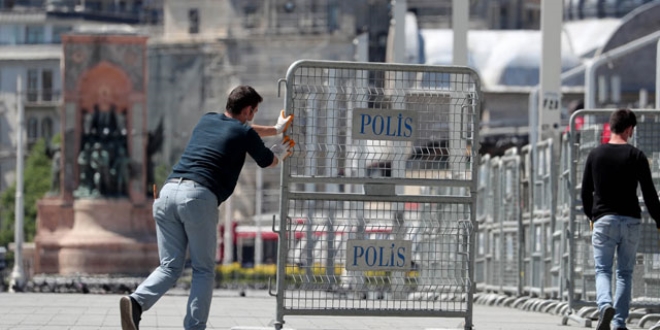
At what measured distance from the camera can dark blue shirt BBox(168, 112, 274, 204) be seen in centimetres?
1494

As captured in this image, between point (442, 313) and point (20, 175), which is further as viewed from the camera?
point (20, 175)

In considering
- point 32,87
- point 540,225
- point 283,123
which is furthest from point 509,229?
point 32,87

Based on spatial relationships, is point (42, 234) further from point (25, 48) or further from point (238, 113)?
A: point (25, 48)

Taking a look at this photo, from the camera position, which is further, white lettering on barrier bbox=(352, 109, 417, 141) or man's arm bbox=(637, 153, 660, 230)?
man's arm bbox=(637, 153, 660, 230)

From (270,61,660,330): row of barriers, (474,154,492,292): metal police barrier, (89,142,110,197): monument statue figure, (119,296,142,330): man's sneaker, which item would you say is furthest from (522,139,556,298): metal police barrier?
(89,142,110,197): monument statue figure

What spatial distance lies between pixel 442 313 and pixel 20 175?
156 feet

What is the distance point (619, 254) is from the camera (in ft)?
56.3

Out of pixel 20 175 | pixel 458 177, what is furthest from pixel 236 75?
pixel 458 177

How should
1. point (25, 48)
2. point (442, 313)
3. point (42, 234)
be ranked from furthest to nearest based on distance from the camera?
point (25, 48) → point (42, 234) → point (442, 313)

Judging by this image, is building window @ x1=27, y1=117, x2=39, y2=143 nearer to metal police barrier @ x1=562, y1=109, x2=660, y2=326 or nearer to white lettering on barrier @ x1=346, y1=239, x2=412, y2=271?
metal police barrier @ x1=562, y1=109, x2=660, y2=326

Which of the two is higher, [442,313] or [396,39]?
[396,39]

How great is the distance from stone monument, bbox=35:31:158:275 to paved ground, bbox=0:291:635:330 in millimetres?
31102

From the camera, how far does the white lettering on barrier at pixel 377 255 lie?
1619cm

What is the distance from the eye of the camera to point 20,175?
2482 inches
